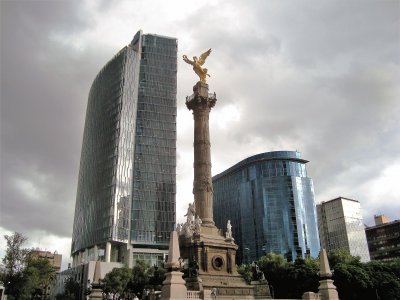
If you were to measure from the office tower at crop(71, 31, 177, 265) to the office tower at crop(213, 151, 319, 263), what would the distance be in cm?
3313

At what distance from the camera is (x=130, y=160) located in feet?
316

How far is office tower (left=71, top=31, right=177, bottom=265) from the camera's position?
9056cm

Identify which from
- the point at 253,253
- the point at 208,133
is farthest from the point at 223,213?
the point at 208,133

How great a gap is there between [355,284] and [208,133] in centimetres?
2699

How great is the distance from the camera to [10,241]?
50906 millimetres

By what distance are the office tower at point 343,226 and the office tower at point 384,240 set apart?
19854 mm

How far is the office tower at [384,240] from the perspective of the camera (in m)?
111

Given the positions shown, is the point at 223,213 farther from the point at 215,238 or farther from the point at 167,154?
the point at 215,238

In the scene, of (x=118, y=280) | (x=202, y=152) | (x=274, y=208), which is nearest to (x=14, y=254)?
(x=118, y=280)

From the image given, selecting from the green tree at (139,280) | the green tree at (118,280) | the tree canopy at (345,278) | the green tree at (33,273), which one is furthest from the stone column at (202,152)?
the green tree at (33,273)

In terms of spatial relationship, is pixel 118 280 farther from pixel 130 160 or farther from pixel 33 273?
pixel 130 160

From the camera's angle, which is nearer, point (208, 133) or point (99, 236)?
point (208, 133)

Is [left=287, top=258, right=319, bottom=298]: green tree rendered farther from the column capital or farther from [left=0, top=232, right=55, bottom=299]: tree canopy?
[left=0, top=232, right=55, bottom=299]: tree canopy

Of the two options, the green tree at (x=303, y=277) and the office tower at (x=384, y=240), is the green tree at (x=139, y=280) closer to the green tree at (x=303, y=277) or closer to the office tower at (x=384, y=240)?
the green tree at (x=303, y=277)
